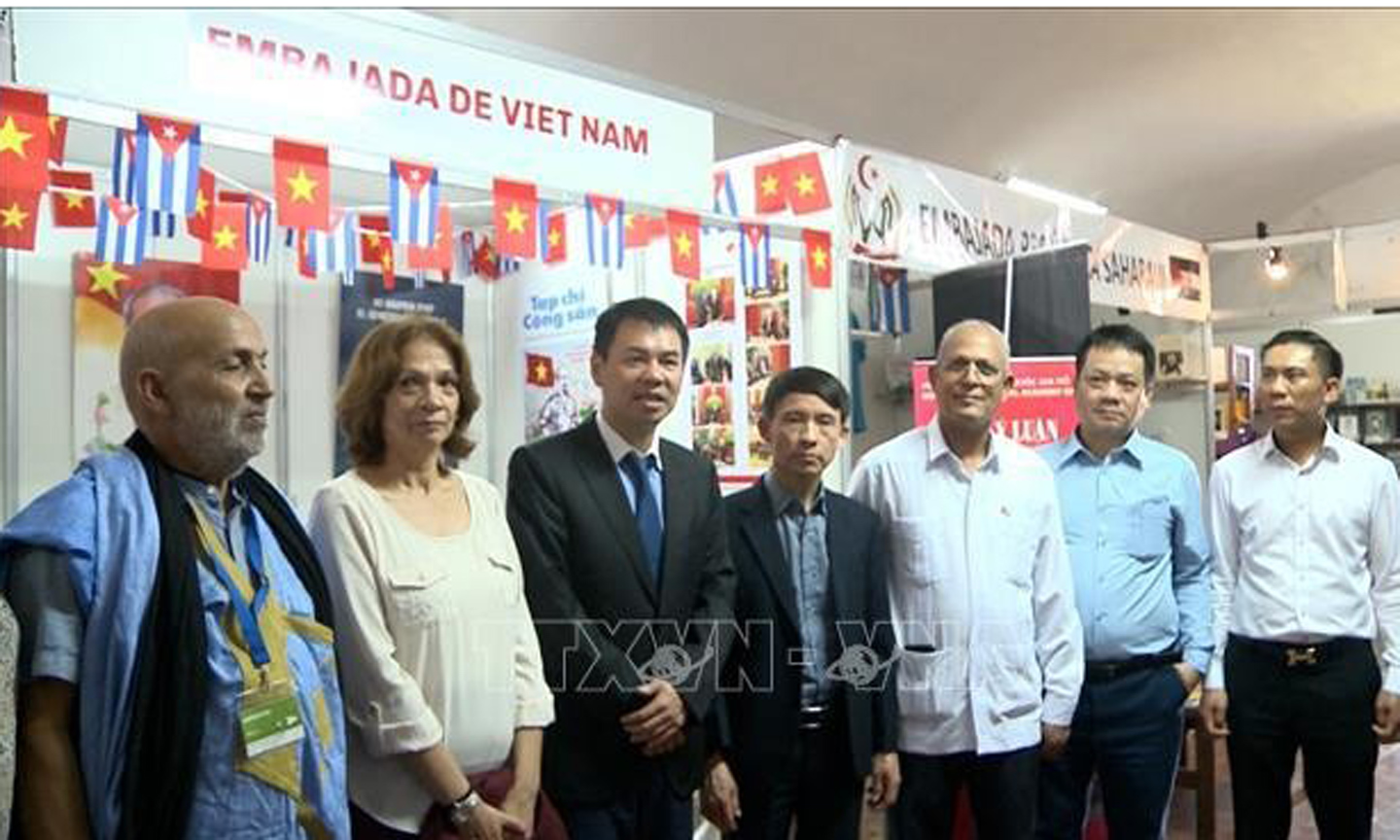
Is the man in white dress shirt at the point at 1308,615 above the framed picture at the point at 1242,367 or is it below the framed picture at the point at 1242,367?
below

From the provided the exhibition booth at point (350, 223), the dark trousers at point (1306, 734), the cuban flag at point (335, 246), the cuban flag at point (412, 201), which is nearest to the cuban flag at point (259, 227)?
the exhibition booth at point (350, 223)

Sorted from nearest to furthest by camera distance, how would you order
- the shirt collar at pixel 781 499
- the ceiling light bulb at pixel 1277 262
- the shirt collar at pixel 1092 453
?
the shirt collar at pixel 781 499
the shirt collar at pixel 1092 453
the ceiling light bulb at pixel 1277 262

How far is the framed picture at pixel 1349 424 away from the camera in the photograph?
8.02m

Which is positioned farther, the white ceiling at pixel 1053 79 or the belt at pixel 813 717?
Result: the white ceiling at pixel 1053 79

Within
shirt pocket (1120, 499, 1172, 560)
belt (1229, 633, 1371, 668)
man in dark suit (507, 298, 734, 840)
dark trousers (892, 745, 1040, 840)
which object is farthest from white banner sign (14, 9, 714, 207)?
belt (1229, 633, 1371, 668)

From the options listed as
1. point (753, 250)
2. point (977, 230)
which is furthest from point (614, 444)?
point (977, 230)

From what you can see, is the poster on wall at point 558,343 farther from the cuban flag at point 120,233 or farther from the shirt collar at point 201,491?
the shirt collar at point 201,491

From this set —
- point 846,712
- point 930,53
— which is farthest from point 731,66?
point 846,712

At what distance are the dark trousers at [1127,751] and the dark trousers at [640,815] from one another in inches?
40.0

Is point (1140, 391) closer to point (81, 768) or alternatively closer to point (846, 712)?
point (846, 712)

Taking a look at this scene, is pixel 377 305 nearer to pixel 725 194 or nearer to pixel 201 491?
pixel 725 194

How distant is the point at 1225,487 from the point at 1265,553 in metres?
0.20

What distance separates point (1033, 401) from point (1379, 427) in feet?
18.4

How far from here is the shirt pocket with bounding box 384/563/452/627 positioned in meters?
1.84
